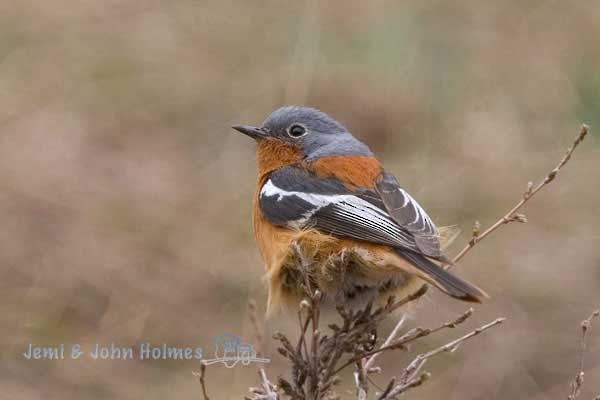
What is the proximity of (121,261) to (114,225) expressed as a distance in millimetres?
376

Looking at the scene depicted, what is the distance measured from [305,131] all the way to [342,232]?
106cm

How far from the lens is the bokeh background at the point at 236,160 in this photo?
6621mm

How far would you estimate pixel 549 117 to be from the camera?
8430mm

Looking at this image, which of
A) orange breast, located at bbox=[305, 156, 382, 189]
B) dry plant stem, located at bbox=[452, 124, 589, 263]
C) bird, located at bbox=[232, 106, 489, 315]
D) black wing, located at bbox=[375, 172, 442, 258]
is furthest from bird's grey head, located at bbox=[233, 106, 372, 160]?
dry plant stem, located at bbox=[452, 124, 589, 263]

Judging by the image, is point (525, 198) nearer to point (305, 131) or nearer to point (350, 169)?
point (350, 169)

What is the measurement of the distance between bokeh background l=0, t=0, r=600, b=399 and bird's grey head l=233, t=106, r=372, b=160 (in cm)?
153

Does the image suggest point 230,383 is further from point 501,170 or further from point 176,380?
point 501,170

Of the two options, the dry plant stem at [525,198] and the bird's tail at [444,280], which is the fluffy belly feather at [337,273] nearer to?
the bird's tail at [444,280]

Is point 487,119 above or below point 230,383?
above

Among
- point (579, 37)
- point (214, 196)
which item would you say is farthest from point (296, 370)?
point (579, 37)

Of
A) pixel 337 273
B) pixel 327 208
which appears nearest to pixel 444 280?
pixel 337 273

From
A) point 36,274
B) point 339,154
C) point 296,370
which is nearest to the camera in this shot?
point 296,370

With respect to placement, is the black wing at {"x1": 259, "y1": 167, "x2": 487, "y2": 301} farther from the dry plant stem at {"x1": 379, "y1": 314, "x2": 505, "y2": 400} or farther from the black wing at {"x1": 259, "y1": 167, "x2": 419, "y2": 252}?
the dry plant stem at {"x1": 379, "y1": 314, "x2": 505, "y2": 400}


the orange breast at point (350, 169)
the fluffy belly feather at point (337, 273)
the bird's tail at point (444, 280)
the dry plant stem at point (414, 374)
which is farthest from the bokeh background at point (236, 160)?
the dry plant stem at point (414, 374)
